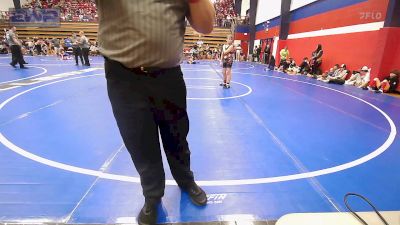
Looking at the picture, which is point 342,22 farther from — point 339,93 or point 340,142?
point 340,142

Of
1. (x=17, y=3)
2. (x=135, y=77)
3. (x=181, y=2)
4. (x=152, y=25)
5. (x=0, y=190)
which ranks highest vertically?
(x=17, y=3)

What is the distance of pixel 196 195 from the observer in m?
2.30

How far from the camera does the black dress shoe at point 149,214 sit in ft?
6.66

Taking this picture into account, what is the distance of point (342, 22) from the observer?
11484 millimetres

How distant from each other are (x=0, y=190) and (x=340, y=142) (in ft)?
14.2

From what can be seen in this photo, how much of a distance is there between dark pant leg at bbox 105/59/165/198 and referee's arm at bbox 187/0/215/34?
0.51m

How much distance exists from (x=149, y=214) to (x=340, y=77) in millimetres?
10955

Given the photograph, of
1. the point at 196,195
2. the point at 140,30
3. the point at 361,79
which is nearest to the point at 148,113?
the point at 140,30

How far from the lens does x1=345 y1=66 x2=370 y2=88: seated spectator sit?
9403 mm

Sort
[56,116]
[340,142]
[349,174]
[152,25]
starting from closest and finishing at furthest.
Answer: [152,25] < [349,174] < [340,142] < [56,116]

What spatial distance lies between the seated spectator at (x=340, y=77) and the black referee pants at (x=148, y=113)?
9.96 meters

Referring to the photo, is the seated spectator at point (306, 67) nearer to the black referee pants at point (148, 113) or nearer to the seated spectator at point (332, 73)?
the seated spectator at point (332, 73)

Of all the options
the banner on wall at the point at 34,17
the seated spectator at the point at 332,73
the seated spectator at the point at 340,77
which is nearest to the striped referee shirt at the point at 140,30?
the seated spectator at the point at 340,77

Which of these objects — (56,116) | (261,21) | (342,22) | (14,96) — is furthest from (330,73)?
(261,21)
